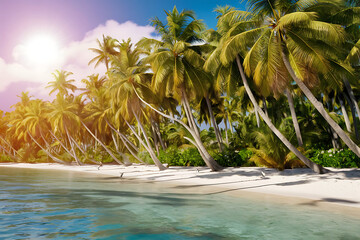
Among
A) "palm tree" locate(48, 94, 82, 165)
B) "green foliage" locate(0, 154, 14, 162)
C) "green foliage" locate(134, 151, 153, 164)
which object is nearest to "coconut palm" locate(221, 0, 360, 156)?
"green foliage" locate(134, 151, 153, 164)

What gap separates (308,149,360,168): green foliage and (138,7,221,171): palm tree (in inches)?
252

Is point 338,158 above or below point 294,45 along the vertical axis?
below

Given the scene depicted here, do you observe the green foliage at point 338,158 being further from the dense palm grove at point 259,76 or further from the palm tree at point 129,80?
the palm tree at point 129,80

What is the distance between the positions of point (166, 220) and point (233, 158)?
1496 cm

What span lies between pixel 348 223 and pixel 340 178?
7000mm

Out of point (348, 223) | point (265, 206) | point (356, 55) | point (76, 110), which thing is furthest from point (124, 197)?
point (76, 110)

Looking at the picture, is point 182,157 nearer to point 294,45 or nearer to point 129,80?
point 129,80

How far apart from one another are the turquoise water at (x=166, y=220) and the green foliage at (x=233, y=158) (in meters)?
11.2

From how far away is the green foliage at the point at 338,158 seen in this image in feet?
52.1

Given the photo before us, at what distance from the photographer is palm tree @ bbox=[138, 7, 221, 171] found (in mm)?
19188

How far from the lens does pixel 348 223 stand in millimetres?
6762

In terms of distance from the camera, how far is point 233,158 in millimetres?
21562

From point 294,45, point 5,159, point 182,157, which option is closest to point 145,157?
point 182,157

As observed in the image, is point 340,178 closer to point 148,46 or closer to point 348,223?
point 348,223
